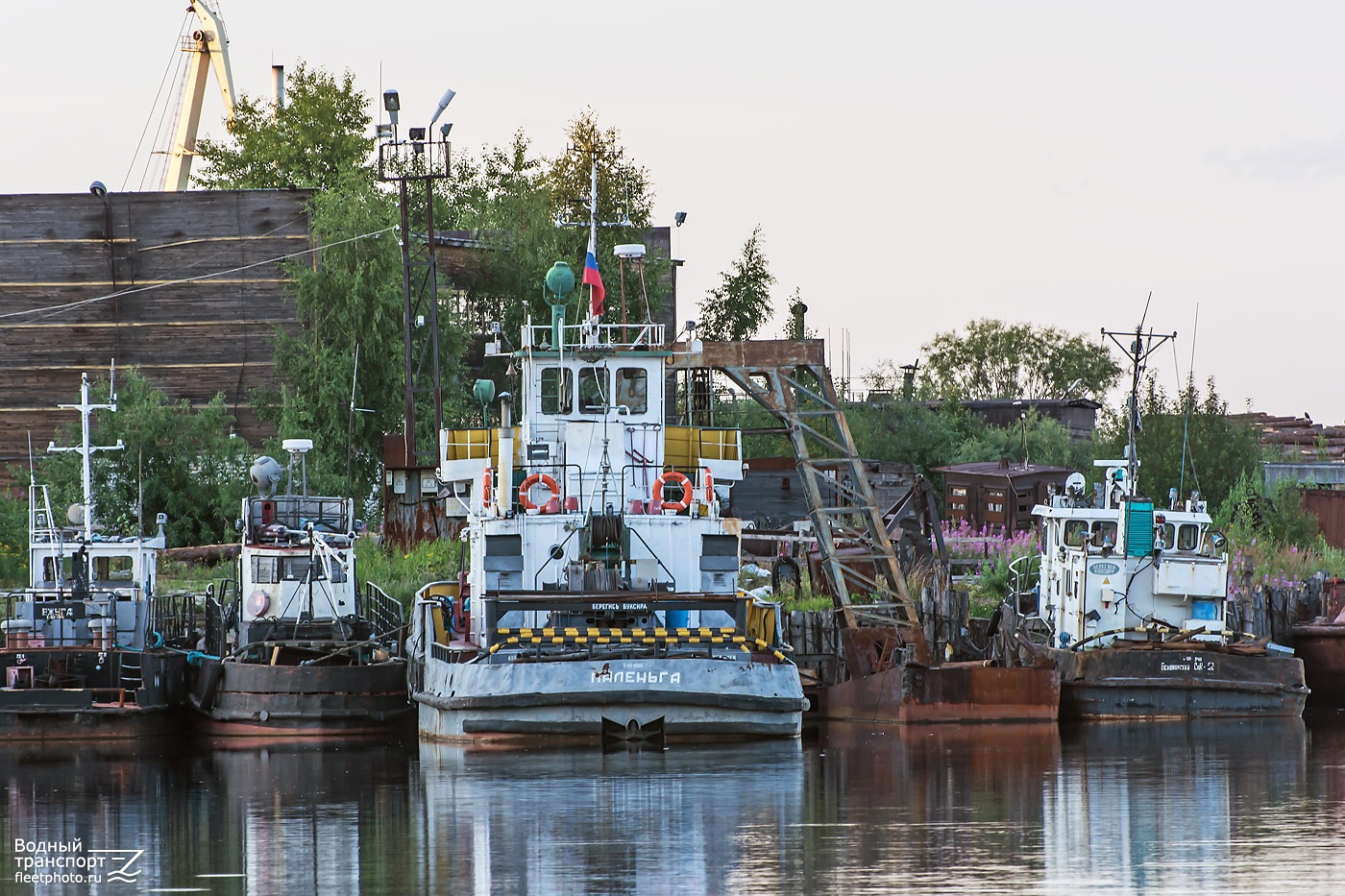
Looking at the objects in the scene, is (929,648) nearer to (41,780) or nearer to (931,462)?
(41,780)

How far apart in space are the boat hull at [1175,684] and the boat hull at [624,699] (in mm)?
5990

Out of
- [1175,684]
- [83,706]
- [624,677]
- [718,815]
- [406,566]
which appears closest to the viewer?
[718,815]

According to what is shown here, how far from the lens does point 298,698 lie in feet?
103

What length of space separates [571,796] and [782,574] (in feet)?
54.5

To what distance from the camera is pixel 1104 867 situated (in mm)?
18156

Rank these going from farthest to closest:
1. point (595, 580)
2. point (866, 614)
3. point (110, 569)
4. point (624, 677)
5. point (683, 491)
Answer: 1. point (110, 569)
2. point (866, 614)
3. point (683, 491)
4. point (595, 580)
5. point (624, 677)

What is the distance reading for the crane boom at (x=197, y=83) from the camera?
96.1m

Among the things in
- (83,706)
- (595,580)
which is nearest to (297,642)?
(83,706)

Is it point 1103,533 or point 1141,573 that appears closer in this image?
point 1141,573

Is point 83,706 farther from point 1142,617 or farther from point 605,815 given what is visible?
point 1142,617

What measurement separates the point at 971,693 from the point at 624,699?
633 cm

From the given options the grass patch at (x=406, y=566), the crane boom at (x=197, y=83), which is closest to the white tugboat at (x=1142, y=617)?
the grass patch at (x=406, y=566)

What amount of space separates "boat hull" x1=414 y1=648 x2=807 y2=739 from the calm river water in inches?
15.7

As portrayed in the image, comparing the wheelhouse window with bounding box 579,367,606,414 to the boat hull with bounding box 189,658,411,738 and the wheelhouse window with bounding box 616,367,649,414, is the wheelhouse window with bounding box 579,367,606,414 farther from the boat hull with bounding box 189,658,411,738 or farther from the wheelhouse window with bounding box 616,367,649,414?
the boat hull with bounding box 189,658,411,738
